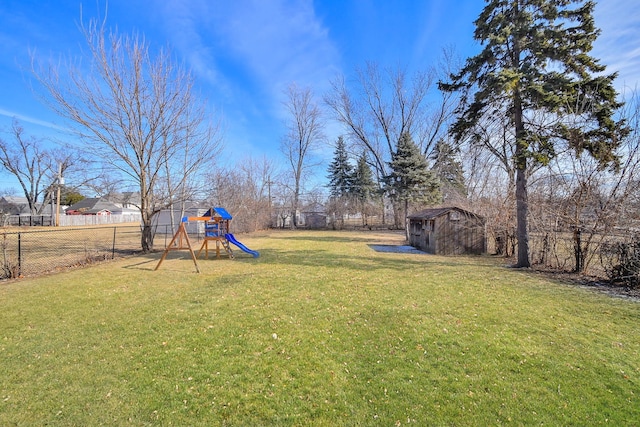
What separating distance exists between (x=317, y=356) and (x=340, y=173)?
31.3 metres

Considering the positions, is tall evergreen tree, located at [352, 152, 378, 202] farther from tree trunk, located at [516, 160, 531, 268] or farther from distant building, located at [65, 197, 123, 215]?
distant building, located at [65, 197, 123, 215]

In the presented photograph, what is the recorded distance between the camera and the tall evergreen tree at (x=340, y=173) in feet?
110

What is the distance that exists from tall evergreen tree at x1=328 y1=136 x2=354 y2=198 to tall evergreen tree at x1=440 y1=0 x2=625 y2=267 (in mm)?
24214

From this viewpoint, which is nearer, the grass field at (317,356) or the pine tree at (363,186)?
the grass field at (317,356)

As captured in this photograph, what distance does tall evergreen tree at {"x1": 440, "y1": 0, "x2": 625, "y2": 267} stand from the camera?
7609mm

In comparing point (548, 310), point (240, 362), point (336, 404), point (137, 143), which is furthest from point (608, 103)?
point (137, 143)

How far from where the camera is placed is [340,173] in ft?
111

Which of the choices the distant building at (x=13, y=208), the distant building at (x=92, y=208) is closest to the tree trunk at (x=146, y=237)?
the distant building at (x=13, y=208)

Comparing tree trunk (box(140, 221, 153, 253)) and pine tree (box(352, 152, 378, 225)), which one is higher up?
pine tree (box(352, 152, 378, 225))

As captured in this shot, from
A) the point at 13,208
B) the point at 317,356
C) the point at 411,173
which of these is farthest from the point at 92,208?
the point at 317,356

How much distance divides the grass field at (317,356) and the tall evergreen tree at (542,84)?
3922 millimetres

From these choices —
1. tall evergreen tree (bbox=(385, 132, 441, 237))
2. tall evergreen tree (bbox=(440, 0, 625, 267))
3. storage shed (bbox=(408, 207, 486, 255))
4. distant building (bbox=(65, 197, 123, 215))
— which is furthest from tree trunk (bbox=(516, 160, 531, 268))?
distant building (bbox=(65, 197, 123, 215))

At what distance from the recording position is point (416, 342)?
12.5 ft

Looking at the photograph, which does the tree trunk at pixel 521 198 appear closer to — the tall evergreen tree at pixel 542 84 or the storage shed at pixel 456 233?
the tall evergreen tree at pixel 542 84
